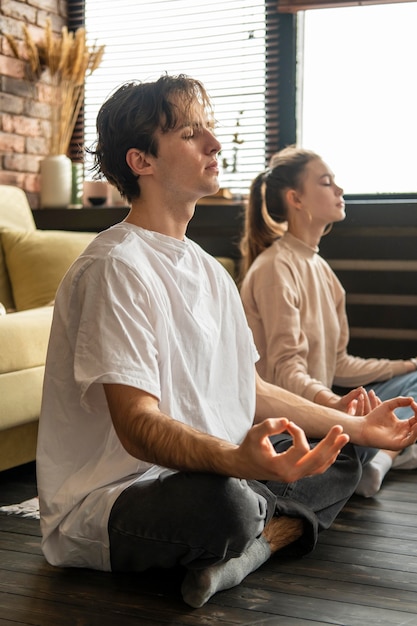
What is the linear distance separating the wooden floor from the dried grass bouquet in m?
2.54

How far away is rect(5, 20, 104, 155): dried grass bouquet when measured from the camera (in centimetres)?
391

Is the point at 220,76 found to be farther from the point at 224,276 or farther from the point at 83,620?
the point at 83,620

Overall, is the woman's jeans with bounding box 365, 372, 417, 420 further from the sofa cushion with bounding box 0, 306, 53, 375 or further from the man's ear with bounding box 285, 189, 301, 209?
the sofa cushion with bounding box 0, 306, 53, 375

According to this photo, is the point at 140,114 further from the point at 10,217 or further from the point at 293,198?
the point at 10,217

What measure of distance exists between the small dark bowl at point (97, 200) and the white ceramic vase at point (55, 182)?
13cm

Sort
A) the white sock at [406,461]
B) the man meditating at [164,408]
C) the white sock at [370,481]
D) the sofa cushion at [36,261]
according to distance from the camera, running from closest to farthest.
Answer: the man meditating at [164,408], the white sock at [370,481], the white sock at [406,461], the sofa cushion at [36,261]

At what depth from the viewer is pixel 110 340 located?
57.9 inches

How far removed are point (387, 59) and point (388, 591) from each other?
8.88ft

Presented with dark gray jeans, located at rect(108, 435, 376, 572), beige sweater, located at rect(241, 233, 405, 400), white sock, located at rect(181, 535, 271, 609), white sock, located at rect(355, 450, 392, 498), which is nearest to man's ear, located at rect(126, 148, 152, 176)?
dark gray jeans, located at rect(108, 435, 376, 572)

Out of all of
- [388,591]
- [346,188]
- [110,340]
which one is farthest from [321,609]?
[346,188]

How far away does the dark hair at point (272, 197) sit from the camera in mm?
2832

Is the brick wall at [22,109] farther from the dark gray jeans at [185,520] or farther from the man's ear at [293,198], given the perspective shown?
the dark gray jeans at [185,520]

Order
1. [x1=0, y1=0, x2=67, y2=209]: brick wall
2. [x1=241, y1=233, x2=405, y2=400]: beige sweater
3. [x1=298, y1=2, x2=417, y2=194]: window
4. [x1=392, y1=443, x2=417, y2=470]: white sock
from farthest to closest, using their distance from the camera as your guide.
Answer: [x1=0, y1=0, x2=67, y2=209]: brick wall
[x1=298, y1=2, x2=417, y2=194]: window
[x1=392, y1=443, x2=417, y2=470]: white sock
[x1=241, y1=233, x2=405, y2=400]: beige sweater

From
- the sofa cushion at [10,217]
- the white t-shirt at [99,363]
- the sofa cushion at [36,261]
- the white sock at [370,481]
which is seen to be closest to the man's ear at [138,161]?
the white t-shirt at [99,363]
